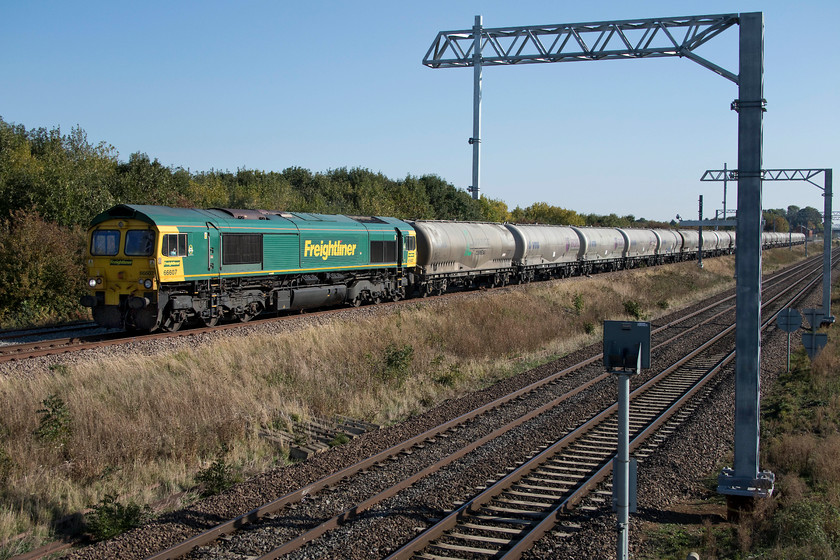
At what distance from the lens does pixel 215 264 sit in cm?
1927

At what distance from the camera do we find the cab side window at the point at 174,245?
17.7m

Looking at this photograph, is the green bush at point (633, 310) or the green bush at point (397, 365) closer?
the green bush at point (397, 365)

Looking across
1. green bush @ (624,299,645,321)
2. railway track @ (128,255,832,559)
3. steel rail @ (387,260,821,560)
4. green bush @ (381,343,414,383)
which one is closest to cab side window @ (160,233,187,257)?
green bush @ (381,343,414,383)

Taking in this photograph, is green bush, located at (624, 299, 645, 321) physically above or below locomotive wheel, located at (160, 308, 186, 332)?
below

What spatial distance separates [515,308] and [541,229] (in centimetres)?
1211

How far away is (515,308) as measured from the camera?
1061 inches

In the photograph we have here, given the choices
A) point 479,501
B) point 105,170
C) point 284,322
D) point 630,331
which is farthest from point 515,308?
point 105,170

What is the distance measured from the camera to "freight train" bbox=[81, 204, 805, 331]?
58.7 ft

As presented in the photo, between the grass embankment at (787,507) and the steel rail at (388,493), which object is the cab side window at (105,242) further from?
the grass embankment at (787,507)

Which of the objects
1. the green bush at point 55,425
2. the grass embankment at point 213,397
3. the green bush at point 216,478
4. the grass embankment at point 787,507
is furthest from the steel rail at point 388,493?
the green bush at point 55,425

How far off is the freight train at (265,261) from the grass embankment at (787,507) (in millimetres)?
13533

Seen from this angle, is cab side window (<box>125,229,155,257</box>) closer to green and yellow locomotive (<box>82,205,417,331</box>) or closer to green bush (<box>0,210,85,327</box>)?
green and yellow locomotive (<box>82,205,417,331</box>)

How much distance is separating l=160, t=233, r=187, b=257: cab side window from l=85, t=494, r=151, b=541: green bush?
10035 mm

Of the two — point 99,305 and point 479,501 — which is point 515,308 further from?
point 479,501
